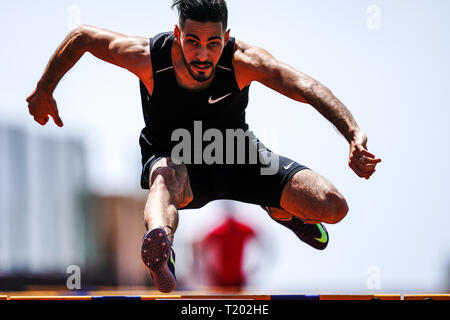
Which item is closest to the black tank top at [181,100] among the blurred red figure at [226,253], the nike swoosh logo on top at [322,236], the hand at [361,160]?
the hand at [361,160]

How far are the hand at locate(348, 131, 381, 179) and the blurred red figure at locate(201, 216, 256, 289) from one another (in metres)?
4.33

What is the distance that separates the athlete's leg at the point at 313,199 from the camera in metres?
5.36

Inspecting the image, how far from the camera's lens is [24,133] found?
1334cm

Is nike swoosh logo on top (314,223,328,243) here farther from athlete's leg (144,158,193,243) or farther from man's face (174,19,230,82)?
man's face (174,19,230,82)

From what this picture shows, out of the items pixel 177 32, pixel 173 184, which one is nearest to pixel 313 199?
pixel 173 184

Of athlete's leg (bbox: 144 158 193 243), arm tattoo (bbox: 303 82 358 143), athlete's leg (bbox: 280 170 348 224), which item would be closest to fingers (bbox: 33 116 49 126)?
athlete's leg (bbox: 144 158 193 243)

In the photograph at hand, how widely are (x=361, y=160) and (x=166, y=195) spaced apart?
138 centimetres

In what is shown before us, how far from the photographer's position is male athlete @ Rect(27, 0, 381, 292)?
512cm

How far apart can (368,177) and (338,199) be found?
2.15 feet

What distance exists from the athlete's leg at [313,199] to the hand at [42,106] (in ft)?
6.20

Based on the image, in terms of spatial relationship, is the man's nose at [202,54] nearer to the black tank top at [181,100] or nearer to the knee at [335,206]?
the black tank top at [181,100]

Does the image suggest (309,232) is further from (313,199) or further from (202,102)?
(202,102)
